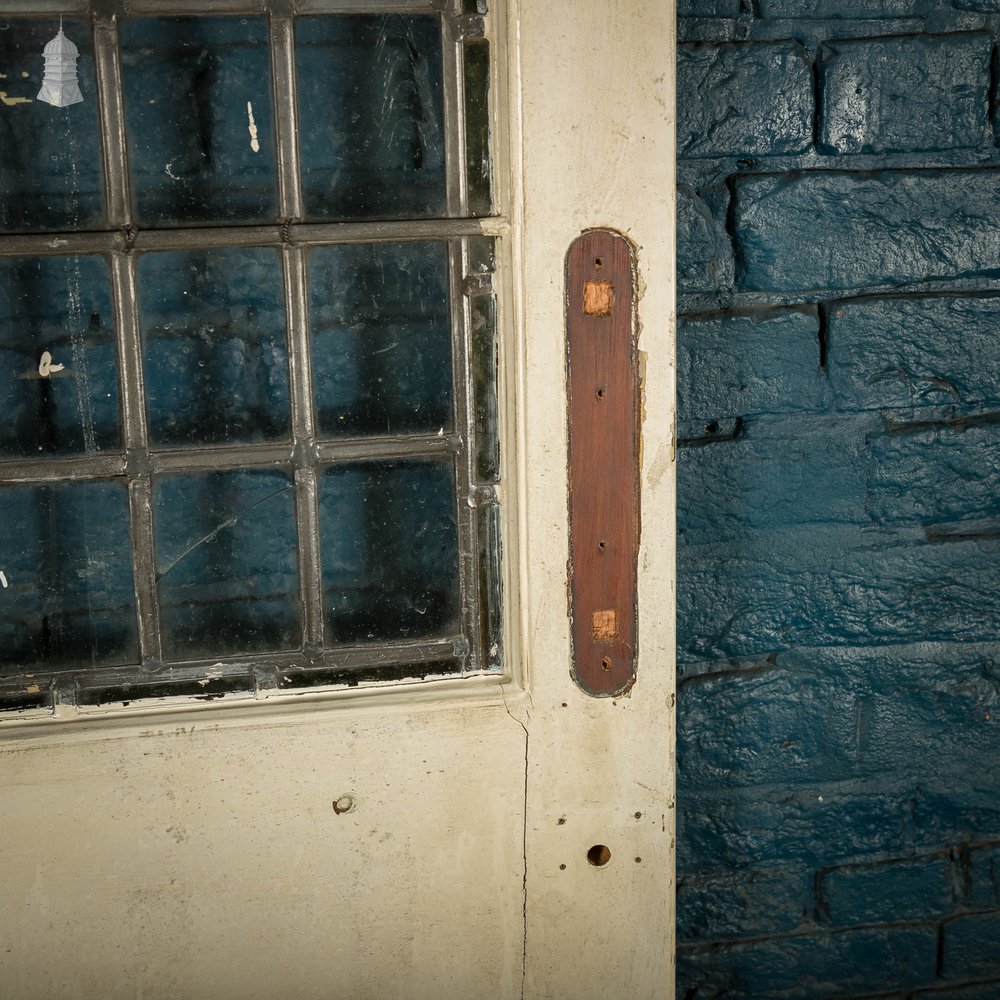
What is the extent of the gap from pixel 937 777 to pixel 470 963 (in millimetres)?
737

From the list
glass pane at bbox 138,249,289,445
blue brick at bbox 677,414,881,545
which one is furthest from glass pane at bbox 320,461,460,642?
blue brick at bbox 677,414,881,545

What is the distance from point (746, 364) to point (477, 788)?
0.65 metres

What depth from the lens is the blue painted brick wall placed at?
4.32ft

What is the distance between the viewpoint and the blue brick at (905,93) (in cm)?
131

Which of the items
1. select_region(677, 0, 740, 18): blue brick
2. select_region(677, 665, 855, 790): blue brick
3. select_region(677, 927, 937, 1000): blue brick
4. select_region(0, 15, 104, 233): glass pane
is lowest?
select_region(677, 927, 937, 1000): blue brick

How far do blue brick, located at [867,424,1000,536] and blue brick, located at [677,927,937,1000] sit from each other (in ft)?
2.06

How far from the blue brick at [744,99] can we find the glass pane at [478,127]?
11.5 inches

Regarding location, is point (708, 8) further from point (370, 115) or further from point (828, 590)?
point (828, 590)

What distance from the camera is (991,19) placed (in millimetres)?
1321

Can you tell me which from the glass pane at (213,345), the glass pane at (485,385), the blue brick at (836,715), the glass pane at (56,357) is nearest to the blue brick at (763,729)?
the blue brick at (836,715)

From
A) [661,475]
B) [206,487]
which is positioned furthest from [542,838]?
[206,487]

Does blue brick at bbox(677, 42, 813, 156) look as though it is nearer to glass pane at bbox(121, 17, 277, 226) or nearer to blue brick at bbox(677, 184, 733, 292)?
blue brick at bbox(677, 184, 733, 292)

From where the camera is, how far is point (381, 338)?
117 cm

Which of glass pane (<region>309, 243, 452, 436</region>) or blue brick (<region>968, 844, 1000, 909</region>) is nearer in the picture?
glass pane (<region>309, 243, 452, 436</region>)
